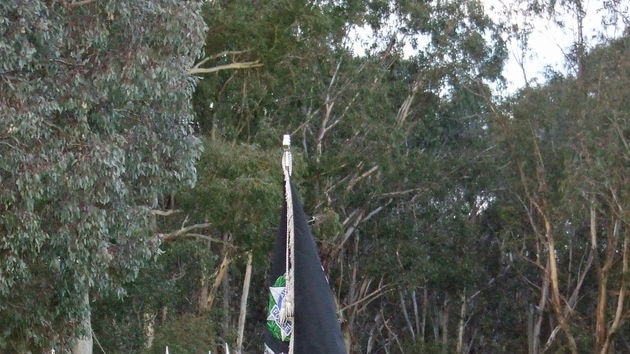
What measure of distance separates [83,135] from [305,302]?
6546mm

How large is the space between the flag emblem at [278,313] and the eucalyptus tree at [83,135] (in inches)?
228

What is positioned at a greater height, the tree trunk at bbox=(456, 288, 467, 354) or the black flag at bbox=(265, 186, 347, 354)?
the black flag at bbox=(265, 186, 347, 354)

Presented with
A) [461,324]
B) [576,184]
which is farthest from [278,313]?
[461,324]

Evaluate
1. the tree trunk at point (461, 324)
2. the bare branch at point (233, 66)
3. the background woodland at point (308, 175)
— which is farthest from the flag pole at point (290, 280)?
the tree trunk at point (461, 324)

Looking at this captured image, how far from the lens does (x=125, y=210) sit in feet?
41.4

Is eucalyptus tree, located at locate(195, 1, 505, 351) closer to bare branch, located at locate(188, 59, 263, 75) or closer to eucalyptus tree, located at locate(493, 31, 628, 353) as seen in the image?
bare branch, located at locate(188, 59, 263, 75)

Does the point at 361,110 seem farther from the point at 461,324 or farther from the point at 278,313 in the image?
the point at 278,313

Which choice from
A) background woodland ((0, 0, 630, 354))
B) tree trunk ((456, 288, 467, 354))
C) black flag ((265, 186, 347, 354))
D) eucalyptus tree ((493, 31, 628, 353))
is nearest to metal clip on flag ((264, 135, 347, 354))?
black flag ((265, 186, 347, 354))

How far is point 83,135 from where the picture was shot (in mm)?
12078

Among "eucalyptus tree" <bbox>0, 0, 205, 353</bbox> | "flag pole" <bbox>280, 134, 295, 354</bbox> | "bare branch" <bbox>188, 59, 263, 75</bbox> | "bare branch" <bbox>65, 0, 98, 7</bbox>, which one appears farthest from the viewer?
"bare branch" <bbox>188, 59, 263, 75</bbox>

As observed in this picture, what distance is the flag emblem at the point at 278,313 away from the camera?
6051 mm

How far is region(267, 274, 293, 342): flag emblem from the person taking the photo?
6.05 metres

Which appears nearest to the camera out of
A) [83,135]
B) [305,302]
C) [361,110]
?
[305,302]

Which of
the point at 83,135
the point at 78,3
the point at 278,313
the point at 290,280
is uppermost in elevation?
the point at 78,3
